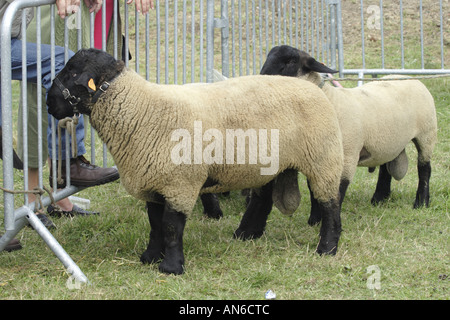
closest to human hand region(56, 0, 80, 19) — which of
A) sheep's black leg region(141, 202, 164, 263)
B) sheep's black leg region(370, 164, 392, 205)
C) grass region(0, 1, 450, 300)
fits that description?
sheep's black leg region(141, 202, 164, 263)

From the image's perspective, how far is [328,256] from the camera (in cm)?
411

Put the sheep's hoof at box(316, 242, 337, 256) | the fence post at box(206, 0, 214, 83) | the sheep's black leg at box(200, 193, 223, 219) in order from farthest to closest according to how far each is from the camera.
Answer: the fence post at box(206, 0, 214, 83) → the sheep's black leg at box(200, 193, 223, 219) → the sheep's hoof at box(316, 242, 337, 256)

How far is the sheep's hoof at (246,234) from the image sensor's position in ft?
14.7

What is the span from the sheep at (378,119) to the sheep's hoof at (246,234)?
0.60 metres

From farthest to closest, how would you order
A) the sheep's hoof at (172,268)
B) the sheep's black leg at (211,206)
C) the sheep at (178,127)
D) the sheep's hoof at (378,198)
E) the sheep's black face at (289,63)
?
the sheep's hoof at (378,198) < the sheep's black leg at (211,206) < the sheep's black face at (289,63) < the sheep's hoof at (172,268) < the sheep at (178,127)

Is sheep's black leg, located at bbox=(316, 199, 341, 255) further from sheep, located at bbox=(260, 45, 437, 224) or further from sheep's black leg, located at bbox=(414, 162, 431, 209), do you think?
sheep's black leg, located at bbox=(414, 162, 431, 209)

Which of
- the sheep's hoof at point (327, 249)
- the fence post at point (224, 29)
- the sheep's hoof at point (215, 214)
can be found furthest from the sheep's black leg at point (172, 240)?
the fence post at point (224, 29)

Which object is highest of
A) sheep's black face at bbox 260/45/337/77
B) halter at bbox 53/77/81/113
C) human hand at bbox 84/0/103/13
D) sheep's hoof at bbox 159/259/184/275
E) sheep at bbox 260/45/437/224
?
human hand at bbox 84/0/103/13

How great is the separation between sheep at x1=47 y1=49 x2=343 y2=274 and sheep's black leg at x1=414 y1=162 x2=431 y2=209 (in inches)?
66.3

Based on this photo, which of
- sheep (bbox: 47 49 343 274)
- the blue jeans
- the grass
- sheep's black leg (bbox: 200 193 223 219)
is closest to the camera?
the grass

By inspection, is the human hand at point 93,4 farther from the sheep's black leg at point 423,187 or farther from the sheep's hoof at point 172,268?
the sheep's black leg at point 423,187

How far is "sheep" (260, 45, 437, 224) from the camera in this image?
4645mm
